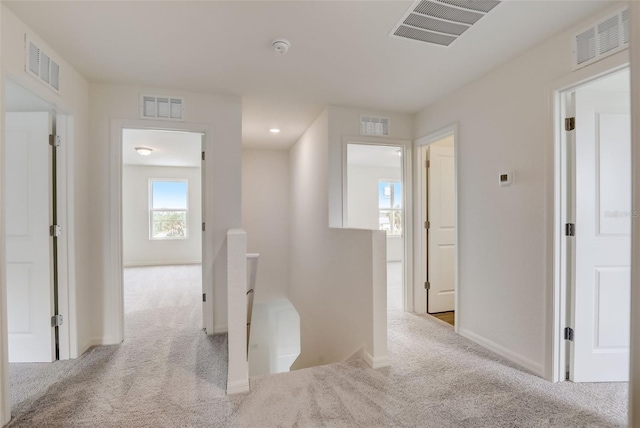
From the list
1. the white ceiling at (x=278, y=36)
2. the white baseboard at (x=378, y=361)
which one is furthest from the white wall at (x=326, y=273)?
the white ceiling at (x=278, y=36)

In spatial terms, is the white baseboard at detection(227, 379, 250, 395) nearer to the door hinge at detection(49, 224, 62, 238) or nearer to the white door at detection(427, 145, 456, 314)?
the door hinge at detection(49, 224, 62, 238)

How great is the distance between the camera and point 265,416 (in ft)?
5.51

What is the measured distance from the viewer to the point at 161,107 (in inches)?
112

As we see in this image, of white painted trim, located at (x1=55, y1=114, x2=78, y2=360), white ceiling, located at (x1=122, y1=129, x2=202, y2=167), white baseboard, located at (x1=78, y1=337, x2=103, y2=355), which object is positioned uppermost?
white ceiling, located at (x1=122, y1=129, x2=202, y2=167)

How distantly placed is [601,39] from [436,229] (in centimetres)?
223

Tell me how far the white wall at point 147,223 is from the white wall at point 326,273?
11.4 ft

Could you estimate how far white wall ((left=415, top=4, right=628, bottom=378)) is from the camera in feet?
6.91

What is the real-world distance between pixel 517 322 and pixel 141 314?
3.91m

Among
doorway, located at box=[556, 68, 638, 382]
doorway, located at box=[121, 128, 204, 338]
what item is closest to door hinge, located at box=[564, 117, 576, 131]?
doorway, located at box=[556, 68, 638, 382]

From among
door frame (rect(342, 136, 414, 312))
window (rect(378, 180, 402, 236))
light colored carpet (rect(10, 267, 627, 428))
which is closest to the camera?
light colored carpet (rect(10, 267, 627, 428))

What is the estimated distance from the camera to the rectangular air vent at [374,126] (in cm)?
342

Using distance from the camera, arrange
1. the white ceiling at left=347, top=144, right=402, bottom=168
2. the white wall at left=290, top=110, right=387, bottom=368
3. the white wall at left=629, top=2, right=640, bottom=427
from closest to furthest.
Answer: the white wall at left=629, top=2, right=640, bottom=427 < the white wall at left=290, top=110, right=387, bottom=368 < the white ceiling at left=347, top=144, right=402, bottom=168

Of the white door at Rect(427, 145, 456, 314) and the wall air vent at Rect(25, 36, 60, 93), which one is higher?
the wall air vent at Rect(25, 36, 60, 93)

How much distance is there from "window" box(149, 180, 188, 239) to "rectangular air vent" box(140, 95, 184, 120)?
4.94 metres
